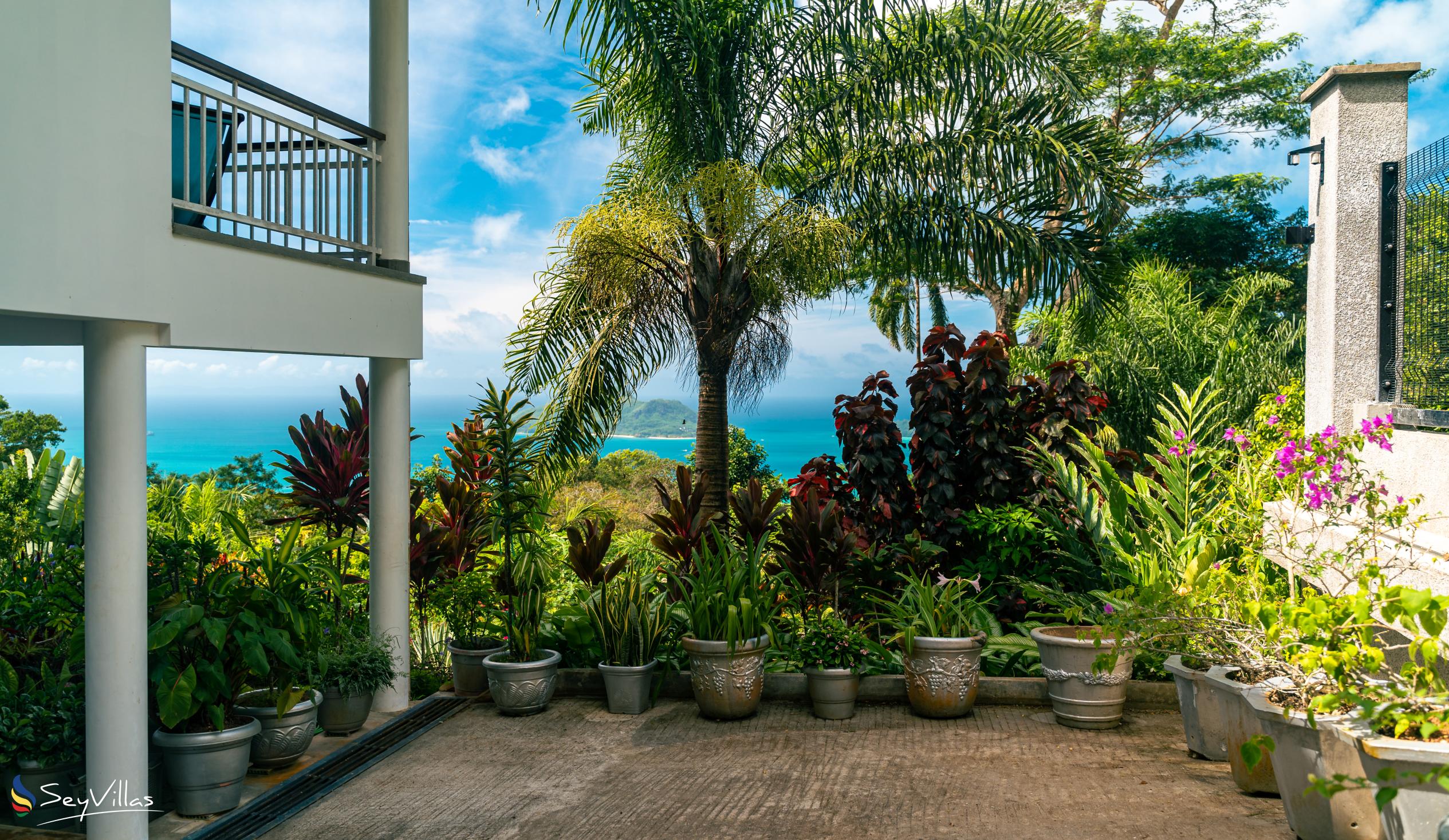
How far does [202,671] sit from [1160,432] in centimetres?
531

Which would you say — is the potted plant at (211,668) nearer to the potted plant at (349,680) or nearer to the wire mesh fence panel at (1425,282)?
the potted plant at (349,680)

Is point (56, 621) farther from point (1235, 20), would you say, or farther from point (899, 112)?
point (1235, 20)

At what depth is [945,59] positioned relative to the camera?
8164 mm

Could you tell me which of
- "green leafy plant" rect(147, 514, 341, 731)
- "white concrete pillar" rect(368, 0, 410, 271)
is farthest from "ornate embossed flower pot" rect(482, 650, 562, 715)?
"white concrete pillar" rect(368, 0, 410, 271)

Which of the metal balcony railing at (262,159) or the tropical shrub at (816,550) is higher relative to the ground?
the metal balcony railing at (262,159)

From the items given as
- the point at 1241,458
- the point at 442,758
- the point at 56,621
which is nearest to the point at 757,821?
the point at 442,758

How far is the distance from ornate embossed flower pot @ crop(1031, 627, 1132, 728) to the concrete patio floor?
102 mm

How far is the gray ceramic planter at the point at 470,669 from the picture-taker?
595 centimetres

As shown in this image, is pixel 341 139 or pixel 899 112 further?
pixel 899 112

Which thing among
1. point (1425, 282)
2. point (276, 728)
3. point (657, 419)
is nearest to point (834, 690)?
point (276, 728)

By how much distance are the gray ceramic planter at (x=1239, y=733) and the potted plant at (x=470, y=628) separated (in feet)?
12.7

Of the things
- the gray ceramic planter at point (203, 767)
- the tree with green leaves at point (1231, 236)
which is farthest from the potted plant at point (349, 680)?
the tree with green leaves at point (1231, 236)

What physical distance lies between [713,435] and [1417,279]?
496 centimetres

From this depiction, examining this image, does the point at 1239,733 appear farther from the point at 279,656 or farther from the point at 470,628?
the point at 470,628
